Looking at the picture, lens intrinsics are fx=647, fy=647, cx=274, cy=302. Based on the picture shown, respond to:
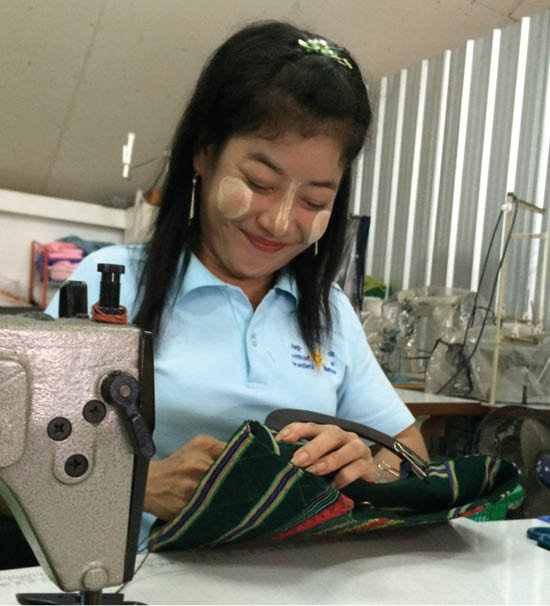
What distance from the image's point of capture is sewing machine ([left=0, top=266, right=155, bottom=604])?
0.47m

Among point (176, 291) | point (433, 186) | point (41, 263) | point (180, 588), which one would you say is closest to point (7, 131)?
point (41, 263)

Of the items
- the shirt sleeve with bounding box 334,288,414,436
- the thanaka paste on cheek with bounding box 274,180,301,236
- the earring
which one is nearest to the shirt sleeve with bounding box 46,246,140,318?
the earring

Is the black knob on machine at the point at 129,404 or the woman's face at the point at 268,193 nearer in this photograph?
the black knob on machine at the point at 129,404

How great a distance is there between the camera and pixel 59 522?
0.49 meters

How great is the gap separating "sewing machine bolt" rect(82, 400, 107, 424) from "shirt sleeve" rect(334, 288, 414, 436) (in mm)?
660

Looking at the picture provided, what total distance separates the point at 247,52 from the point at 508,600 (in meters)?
0.77

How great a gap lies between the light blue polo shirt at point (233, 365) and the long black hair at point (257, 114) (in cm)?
3

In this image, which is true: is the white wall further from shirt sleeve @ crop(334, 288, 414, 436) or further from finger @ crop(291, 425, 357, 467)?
finger @ crop(291, 425, 357, 467)

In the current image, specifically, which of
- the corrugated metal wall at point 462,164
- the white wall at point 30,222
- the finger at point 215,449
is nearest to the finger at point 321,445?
the finger at point 215,449

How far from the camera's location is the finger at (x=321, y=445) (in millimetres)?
641

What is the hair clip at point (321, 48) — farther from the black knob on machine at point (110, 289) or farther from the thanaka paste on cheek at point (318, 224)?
the black knob on machine at point (110, 289)

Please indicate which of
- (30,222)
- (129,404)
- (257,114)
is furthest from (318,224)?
(30,222)

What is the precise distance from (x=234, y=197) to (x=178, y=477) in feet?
1.31

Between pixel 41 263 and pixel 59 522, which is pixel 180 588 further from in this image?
pixel 41 263
